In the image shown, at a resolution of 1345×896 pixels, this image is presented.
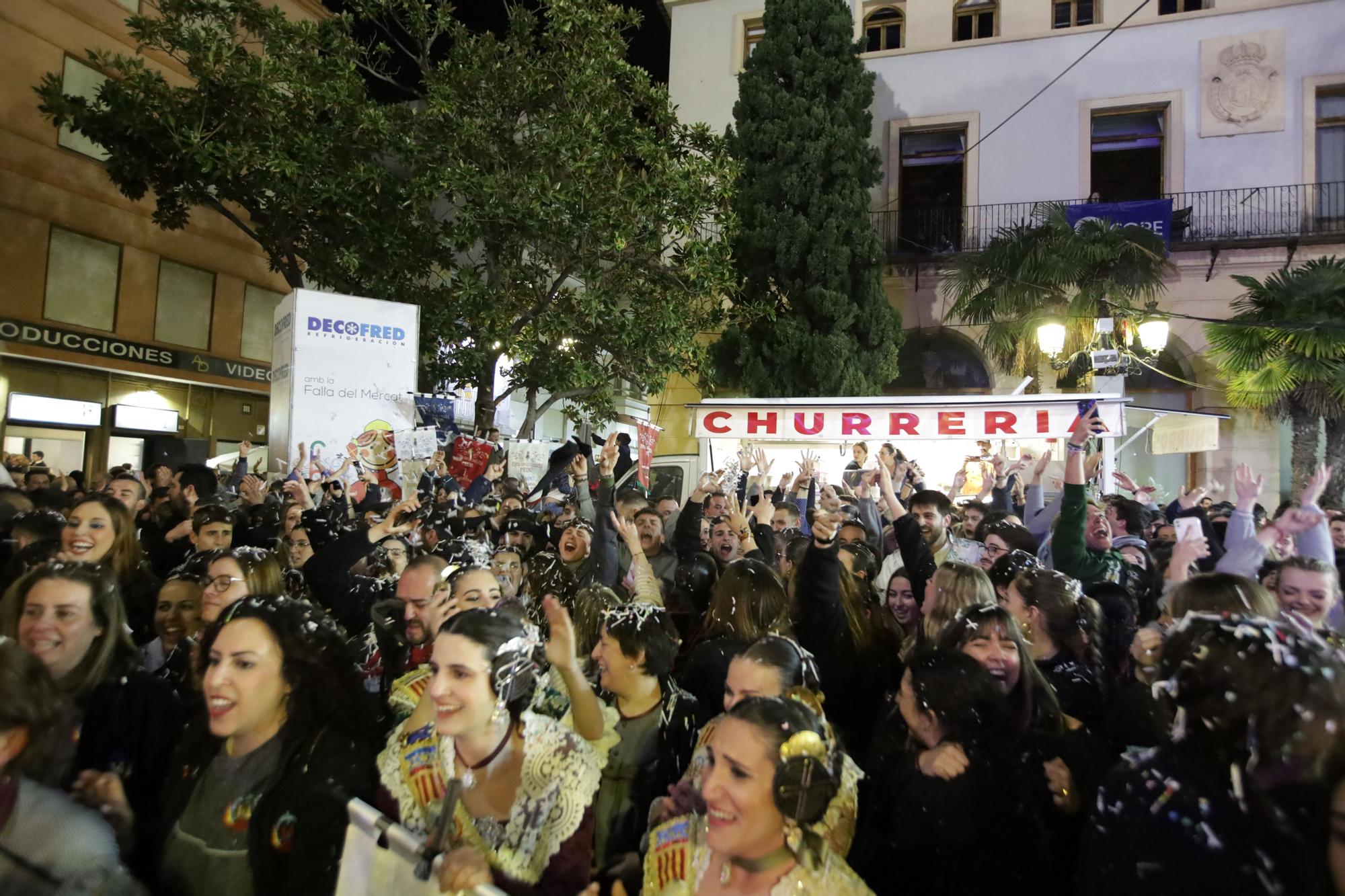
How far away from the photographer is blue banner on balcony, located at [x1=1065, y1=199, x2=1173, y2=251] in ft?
48.0

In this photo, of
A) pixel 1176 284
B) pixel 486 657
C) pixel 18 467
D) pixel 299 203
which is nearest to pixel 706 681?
pixel 486 657

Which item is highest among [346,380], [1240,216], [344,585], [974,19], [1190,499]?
[974,19]

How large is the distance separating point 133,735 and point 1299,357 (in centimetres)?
1472

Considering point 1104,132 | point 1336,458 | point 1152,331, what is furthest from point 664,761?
point 1104,132

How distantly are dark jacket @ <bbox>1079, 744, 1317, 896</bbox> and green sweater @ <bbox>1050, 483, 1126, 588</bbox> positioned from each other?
283cm

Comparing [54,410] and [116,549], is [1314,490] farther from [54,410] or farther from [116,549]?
[54,410]

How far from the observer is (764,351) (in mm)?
16000

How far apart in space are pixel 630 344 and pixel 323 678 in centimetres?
1052

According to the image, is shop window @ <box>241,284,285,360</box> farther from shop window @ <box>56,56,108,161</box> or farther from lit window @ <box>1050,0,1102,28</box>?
lit window @ <box>1050,0,1102,28</box>

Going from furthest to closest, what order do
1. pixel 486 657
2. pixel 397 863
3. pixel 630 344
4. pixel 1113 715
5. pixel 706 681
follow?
pixel 630 344, pixel 706 681, pixel 1113 715, pixel 486 657, pixel 397 863

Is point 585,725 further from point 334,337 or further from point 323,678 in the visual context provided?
point 334,337

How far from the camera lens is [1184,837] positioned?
59.4 inches

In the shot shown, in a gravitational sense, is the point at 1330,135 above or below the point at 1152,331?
above

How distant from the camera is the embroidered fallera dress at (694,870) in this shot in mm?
1779
